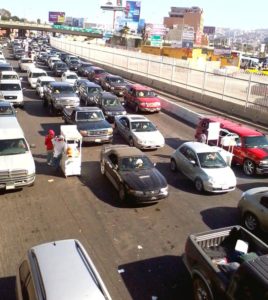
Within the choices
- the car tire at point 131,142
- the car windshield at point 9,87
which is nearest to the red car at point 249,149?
the car tire at point 131,142

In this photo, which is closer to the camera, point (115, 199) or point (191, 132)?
point (115, 199)

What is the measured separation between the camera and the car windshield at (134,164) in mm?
14297

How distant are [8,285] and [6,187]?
513 centimetres

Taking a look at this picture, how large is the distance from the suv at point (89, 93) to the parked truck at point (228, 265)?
65.4ft

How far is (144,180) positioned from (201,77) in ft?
73.4

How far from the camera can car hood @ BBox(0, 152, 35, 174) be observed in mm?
13479

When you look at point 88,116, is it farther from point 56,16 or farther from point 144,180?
point 56,16

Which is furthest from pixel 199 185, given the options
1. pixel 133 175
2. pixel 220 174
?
pixel 133 175

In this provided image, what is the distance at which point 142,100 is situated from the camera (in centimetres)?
2861

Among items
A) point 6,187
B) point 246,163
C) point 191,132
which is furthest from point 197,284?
point 191,132

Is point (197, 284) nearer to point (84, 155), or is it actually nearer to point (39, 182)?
point (39, 182)

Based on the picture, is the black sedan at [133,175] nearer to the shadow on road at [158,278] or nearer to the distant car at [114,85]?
the shadow on road at [158,278]

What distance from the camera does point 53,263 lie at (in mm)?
6887

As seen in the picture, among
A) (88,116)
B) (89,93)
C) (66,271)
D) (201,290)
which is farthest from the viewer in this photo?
(89,93)
